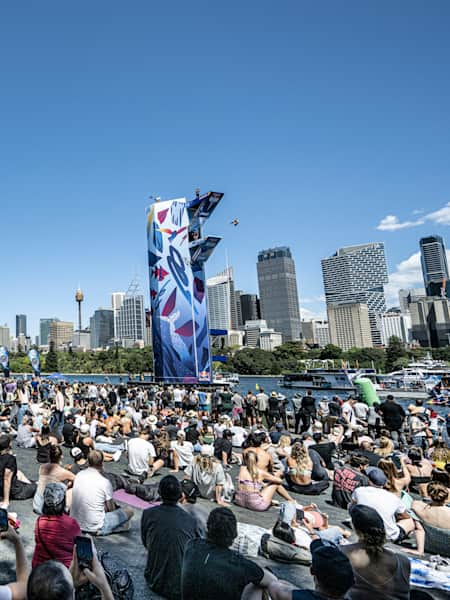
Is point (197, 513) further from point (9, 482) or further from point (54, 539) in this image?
point (9, 482)

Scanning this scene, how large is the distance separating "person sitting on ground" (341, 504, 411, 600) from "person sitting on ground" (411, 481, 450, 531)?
6.66 feet

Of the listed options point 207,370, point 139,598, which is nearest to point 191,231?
point 207,370

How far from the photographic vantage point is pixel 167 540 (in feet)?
12.2

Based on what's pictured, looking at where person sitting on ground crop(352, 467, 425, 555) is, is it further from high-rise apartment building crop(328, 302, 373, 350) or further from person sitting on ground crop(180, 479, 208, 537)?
high-rise apartment building crop(328, 302, 373, 350)

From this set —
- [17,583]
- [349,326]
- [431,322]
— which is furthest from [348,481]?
[349,326]

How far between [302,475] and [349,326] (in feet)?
626

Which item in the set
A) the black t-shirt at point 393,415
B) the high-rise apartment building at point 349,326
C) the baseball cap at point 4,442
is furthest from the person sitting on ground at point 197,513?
the high-rise apartment building at point 349,326

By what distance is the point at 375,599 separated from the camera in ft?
10.2

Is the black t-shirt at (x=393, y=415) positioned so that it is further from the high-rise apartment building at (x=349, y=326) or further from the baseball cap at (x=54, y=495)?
the high-rise apartment building at (x=349, y=326)

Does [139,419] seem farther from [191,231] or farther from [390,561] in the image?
[191,231]

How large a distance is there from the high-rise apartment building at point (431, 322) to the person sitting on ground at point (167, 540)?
179752 millimetres

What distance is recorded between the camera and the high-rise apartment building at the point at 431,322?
552 ft

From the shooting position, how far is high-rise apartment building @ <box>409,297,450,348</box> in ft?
552

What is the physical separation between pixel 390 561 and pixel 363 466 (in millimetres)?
4126
